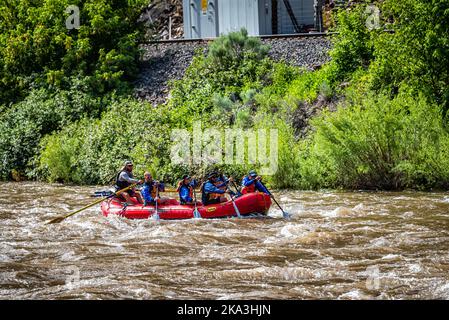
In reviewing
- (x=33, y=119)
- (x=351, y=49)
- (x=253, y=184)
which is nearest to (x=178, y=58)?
(x=33, y=119)

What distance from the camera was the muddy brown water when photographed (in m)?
13.7

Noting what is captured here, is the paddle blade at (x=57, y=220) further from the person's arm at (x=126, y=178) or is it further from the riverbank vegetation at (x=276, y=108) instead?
the riverbank vegetation at (x=276, y=108)

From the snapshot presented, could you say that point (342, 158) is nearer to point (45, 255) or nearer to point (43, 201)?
point (43, 201)

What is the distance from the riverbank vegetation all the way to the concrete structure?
3113 mm

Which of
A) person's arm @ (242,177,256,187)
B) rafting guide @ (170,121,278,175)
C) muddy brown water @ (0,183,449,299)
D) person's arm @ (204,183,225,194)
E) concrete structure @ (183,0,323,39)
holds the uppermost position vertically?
concrete structure @ (183,0,323,39)

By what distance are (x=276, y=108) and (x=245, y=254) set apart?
47.3 feet

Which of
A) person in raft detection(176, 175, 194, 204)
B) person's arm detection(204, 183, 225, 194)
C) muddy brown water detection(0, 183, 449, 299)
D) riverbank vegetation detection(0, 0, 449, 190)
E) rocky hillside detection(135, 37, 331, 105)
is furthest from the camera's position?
rocky hillside detection(135, 37, 331, 105)

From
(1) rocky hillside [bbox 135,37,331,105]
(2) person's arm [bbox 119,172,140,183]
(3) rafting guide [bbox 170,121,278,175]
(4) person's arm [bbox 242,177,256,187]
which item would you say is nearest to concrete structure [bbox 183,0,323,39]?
(1) rocky hillside [bbox 135,37,331,105]

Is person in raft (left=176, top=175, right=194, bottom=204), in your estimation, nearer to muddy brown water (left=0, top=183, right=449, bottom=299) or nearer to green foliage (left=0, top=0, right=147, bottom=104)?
muddy brown water (left=0, top=183, right=449, bottom=299)

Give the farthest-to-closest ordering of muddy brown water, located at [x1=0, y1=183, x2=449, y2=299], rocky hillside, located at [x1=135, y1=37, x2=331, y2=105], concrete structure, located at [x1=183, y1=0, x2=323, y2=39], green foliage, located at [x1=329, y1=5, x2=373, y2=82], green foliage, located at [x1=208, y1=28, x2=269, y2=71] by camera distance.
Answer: concrete structure, located at [x1=183, y1=0, x2=323, y2=39] < green foliage, located at [x1=208, y1=28, x2=269, y2=71] < rocky hillside, located at [x1=135, y1=37, x2=331, y2=105] < green foliage, located at [x1=329, y1=5, x2=373, y2=82] < muddy brown water, located at [x1=0, y1=183, x2=449, y2=299]

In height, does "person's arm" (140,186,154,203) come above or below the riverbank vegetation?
below

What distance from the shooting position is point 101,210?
22703 millimetres

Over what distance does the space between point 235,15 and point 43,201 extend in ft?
55.5
